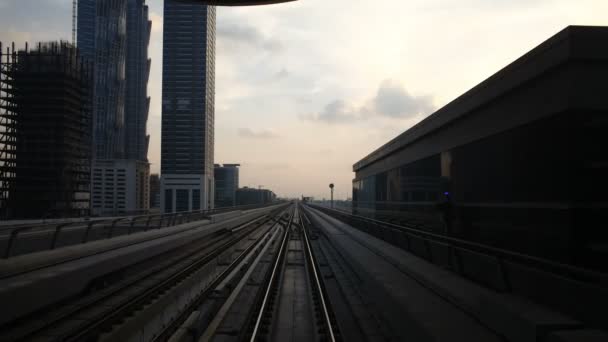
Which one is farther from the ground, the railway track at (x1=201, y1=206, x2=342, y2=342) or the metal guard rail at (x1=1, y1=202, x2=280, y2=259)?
the metal guard rail at (x1=1, y1=202, x2=280, y2=259)

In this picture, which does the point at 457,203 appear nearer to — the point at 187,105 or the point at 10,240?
the point at 10,240

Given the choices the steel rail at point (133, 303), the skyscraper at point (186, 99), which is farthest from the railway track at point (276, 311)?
the skyscraper at point (186, 99)

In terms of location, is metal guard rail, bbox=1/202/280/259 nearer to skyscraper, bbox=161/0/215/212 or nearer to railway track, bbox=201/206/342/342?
railway track, bbox=201/206/342/342

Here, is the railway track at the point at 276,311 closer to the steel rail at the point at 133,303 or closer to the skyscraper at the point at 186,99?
the steel rail at the point at 133,303

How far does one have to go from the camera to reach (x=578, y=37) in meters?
7.52

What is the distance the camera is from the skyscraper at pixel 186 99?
185 metres

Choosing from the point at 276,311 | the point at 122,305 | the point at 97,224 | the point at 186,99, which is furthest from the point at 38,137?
the point at 186,99

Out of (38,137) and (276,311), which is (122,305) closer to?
(276,311)

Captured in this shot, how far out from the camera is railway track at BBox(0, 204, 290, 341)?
30.2ft

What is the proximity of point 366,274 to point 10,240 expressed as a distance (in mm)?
10073

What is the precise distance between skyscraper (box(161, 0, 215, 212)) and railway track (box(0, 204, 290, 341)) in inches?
6552

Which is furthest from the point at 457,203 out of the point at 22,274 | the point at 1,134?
the point at 1,134

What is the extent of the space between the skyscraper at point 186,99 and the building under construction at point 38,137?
3877 inches

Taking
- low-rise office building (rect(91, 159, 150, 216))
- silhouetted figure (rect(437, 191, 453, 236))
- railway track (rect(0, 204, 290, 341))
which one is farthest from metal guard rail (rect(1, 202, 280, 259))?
low-rise office building (rect(91, 159, 150, 216))
